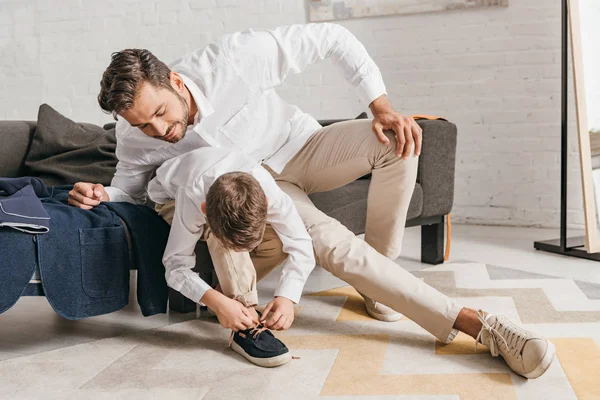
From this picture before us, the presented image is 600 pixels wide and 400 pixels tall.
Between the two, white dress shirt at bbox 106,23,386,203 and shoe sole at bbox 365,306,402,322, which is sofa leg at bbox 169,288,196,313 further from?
shoe sole at bbox 365,306,402,322

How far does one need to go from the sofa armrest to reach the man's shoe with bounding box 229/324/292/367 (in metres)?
1.18

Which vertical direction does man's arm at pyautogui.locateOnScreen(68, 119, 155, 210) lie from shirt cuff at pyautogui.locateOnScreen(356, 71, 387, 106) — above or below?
below

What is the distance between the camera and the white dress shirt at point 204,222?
1.75 meters

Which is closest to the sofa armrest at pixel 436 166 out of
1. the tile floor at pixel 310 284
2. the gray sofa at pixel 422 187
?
the gray sofa at pixel 422 187

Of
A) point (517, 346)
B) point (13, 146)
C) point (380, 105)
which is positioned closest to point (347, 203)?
point (380, 105)

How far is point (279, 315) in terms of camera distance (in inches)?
66.3

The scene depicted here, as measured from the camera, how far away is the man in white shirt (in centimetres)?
177

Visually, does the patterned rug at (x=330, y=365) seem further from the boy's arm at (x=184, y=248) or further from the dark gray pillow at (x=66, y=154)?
the dark gray pillow at (x=66, y=154)

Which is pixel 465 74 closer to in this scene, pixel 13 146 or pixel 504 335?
pixel 13 146

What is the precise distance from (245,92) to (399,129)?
0.45 m

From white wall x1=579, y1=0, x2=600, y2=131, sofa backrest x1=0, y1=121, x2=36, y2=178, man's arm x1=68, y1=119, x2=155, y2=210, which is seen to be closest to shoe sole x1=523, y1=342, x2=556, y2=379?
man's arm x1=68, y1=119, x2=155, y2=210

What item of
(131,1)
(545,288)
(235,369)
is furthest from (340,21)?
(235,369)

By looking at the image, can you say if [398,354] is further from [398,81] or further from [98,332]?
[398,81]

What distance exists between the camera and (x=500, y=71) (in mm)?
3766
